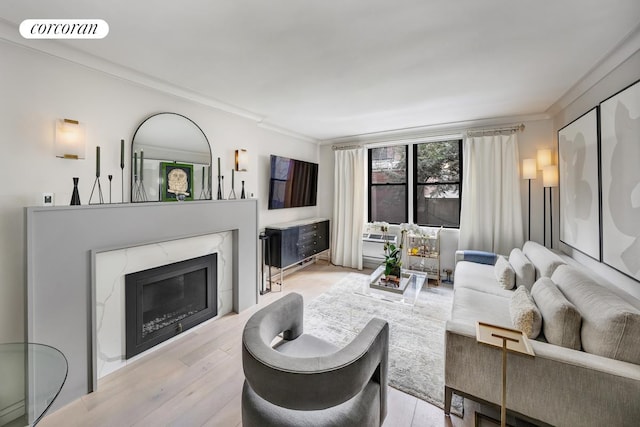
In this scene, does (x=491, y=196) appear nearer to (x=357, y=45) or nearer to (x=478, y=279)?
(x=478, y=279)

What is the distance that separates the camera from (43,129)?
70.5 inches

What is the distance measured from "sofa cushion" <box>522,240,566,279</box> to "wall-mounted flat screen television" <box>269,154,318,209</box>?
3.38 metres

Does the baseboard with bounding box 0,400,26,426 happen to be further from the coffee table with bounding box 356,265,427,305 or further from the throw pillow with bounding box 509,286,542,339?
the throw pillow with bounding box 509,286,542,339

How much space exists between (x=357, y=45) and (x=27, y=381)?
2.78 metres

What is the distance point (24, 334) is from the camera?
1.71 m

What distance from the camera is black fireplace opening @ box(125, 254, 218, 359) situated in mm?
2191

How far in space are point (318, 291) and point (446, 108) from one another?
302 centimetres

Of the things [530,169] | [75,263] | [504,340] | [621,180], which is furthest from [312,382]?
Result: [530,169]

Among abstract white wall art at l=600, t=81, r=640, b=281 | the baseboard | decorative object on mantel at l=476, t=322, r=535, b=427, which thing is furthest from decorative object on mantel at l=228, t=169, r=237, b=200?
abstract white wall art at l=600, t=81, r=640, b=281

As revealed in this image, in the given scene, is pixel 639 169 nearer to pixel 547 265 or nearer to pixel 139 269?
pixel 547 265

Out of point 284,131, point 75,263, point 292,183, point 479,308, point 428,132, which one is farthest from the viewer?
point 292,183

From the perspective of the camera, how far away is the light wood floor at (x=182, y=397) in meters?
1.62

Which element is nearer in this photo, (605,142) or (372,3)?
(372,3)

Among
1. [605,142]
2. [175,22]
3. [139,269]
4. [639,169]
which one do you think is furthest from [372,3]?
[139,269]
